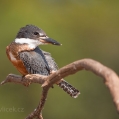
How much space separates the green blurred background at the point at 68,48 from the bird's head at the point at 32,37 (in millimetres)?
2903

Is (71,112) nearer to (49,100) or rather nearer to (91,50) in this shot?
(49,100)

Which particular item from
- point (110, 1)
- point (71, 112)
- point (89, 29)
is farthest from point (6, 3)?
point (71, 112)

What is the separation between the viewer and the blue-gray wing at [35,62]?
3.03m

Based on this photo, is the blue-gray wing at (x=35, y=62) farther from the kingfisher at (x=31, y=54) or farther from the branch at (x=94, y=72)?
the branch at (x=94, y=72)

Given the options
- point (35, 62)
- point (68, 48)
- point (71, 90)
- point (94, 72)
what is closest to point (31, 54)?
point (35, 62)

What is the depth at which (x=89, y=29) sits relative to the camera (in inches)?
335

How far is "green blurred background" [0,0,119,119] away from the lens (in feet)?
21.4

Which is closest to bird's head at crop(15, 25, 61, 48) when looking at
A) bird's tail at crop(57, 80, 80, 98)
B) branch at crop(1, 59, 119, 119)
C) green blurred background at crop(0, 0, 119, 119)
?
bird's tail at crop(57, 80, 80, 98)

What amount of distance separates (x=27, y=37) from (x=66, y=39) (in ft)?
14.3

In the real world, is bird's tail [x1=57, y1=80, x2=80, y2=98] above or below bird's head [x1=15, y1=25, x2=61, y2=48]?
below

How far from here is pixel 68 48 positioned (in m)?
7.32

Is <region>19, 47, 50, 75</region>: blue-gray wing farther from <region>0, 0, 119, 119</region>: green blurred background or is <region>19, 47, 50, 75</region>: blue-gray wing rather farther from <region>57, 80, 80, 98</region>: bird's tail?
<region>0, 0, 119, 119</region>: green blurred background

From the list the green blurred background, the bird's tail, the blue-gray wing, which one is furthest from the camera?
the green blurred background

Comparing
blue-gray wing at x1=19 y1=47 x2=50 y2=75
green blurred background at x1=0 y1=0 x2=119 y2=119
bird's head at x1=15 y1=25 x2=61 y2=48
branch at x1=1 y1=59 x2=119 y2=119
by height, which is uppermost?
branch at x1=1 y1=59 x2=119 y2=119
